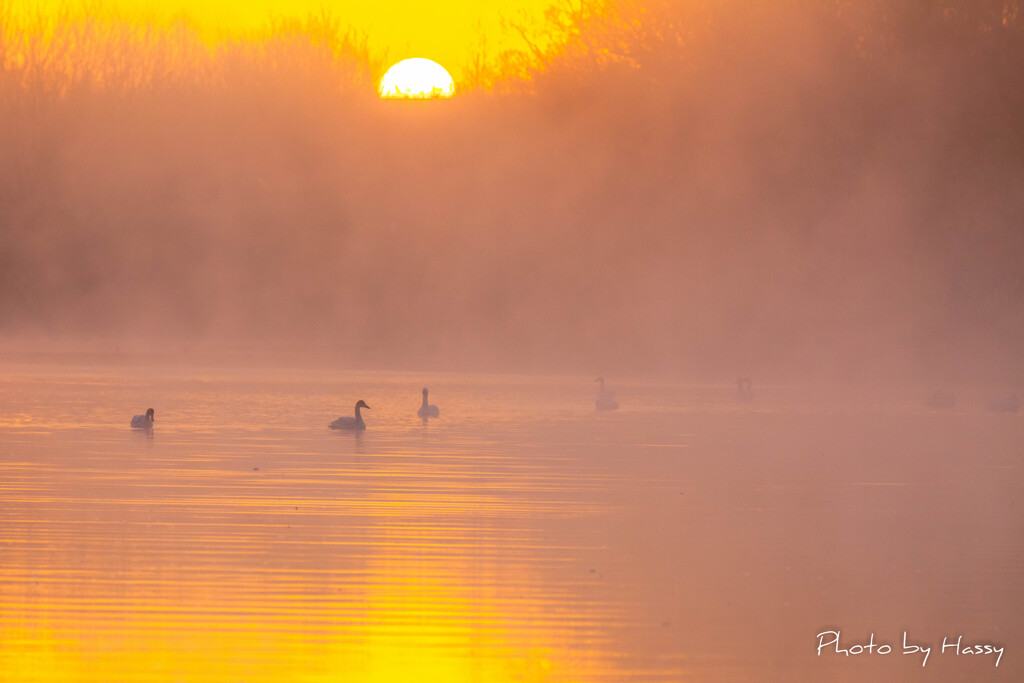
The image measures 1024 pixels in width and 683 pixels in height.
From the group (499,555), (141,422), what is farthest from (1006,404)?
(499,555)

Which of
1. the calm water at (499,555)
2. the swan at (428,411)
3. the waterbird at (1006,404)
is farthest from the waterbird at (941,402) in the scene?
the swan at (428,411)

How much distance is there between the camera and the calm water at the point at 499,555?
8.13m

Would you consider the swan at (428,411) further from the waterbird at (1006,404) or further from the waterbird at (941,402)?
the waterbird at (1006,404)

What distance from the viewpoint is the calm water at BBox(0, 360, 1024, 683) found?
813cm

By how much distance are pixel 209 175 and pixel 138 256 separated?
434 centimetres

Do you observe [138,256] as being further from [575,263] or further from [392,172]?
[575,263]

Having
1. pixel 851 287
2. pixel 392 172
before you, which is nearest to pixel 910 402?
pixel 851 287

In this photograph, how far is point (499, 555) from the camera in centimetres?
1092

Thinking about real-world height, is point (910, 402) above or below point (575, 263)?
below

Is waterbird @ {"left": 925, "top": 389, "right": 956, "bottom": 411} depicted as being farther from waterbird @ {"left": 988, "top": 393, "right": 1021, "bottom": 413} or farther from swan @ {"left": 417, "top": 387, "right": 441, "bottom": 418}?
swan @ {"left": 417, "top": 387, "right": 441, "bottom": 418}

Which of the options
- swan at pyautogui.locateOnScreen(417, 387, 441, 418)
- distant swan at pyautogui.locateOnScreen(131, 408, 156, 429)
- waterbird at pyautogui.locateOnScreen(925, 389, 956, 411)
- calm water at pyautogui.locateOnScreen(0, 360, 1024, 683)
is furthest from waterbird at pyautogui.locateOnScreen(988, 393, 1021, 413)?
Result: distant swan at pyautogui.locateOnScreen(131, 408, 156, 429)

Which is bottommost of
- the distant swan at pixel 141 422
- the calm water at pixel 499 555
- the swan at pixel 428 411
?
the calm water at pixel 499 555

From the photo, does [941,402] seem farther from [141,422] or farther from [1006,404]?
[141,422]

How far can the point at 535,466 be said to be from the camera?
17.4 metres
